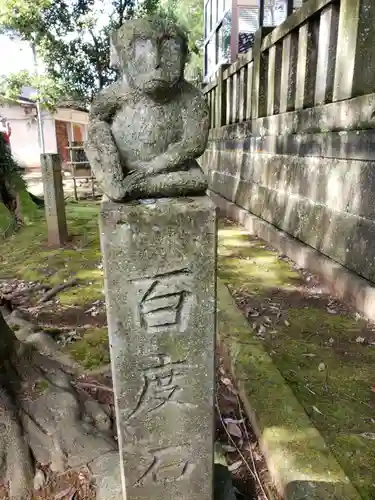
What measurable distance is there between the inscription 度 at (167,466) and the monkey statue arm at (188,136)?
1332mm

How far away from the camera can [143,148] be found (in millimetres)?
1604

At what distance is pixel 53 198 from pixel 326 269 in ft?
16.9

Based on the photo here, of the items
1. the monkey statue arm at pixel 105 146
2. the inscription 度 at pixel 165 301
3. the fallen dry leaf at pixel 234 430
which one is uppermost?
the monkey statue arm at pixel 105 146

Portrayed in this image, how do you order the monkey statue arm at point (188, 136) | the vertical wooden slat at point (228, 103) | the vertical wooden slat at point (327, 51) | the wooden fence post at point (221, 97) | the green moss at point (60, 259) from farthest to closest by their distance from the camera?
the wooden fence post at point (221, 97) < the vertical wooden slat at point (228, 103) < the green moss at point (60, 259) < the vertical wooden slat at point (327, 51) < the monkey statue arm at point (188, 136)

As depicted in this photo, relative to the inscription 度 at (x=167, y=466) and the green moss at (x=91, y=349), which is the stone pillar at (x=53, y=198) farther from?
the inscription 度 at (x=167, y=466)

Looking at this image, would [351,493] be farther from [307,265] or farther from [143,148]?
[307,265]

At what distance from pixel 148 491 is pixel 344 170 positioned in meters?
3.82

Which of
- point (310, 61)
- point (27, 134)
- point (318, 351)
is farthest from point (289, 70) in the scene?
point (27, 134)

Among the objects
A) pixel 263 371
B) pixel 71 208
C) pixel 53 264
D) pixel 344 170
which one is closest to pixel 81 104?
pixel 71 208

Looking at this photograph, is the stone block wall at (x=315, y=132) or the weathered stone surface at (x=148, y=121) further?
the stone block wall at (x=315, y=132)

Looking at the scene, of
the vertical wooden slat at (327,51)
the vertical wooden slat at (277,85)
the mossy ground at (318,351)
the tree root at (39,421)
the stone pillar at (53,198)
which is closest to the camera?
the tree root at (39,421)

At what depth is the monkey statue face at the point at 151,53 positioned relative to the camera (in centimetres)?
146

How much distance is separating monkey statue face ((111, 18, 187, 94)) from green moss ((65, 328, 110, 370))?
104 inches

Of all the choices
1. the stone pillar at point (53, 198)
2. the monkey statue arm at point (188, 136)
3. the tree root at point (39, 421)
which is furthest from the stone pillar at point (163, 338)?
the stone pillar at point (53, 198)
